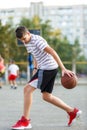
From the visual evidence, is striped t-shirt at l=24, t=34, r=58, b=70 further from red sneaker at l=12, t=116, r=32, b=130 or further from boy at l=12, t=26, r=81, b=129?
red sneaker at l=12, t=116, r=32, b=130

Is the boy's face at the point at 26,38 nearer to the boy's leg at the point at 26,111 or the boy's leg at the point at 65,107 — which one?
the boy's leg at the point at 26,111

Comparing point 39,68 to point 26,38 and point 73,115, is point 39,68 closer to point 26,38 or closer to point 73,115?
point 26,38

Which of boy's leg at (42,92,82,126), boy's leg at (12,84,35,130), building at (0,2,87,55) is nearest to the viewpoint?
boy's leg at (12,84,35,130)

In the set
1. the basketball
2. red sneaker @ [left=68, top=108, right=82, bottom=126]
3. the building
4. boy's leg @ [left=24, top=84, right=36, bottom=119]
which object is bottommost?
the building

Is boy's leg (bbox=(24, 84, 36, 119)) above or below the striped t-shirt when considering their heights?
below

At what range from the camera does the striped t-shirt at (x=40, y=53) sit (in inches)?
285

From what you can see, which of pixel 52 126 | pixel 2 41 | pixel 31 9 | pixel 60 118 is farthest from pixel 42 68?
pixel 31 9

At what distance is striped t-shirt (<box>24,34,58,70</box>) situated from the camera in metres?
7.23

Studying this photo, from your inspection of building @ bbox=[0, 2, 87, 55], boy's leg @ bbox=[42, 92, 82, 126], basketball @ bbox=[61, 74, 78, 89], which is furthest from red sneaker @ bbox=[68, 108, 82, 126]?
building @ bbox=[0, 2, 87, 55]

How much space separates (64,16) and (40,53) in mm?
138635

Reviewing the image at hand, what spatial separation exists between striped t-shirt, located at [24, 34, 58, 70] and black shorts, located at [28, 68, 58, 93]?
7 centimetres

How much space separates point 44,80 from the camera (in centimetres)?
740

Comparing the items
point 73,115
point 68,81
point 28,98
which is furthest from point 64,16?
point 28,98

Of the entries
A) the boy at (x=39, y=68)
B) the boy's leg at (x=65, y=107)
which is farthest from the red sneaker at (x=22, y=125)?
the boy's leg at (x=65, y=107)
